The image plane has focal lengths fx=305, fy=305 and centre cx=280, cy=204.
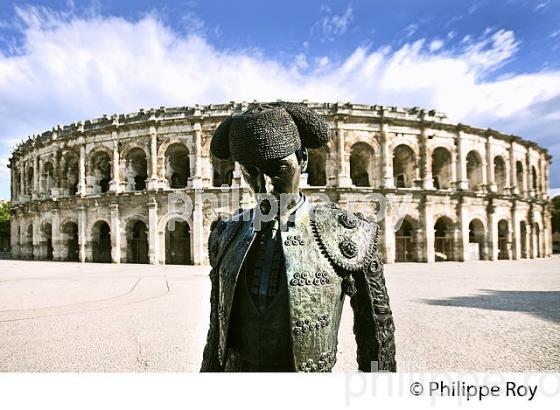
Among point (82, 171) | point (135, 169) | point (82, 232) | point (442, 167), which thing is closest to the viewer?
point (82, 232)

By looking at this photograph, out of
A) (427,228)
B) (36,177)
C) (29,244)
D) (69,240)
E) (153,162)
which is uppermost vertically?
(153,162)

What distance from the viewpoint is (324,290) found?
130 cm

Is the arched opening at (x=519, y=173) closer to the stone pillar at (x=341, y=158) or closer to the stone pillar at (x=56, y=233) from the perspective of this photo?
the stone pillar at (x=341, y=158)

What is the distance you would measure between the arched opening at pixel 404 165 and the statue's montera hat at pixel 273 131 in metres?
21.1

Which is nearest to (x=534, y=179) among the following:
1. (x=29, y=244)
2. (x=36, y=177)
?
(x=36, y=177)

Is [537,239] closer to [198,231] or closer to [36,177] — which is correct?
[198,231]

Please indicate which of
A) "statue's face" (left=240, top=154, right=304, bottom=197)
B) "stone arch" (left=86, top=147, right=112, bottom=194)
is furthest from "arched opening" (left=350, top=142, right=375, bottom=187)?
"statue's face" (left=240, top=154, right=304, bottom=197)

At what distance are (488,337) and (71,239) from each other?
83.1 ft

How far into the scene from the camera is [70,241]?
22.3 metres

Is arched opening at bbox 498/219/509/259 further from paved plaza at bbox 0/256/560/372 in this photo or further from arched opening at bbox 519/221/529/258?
paved plaza at bbox 0/256/560/372

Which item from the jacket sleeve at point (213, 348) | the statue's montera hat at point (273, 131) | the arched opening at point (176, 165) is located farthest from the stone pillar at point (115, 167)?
the statue's montera hat at point (273, 131)

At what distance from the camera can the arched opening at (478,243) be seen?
21156 mm

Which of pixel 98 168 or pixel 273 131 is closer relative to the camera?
pixel 273 131

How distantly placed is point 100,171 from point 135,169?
2.86 meters
